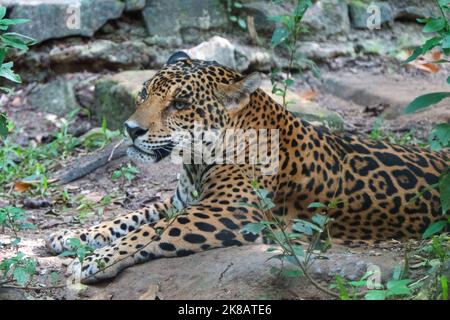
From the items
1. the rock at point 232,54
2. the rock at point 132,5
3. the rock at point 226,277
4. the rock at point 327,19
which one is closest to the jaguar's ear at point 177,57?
the rock at point 226,277

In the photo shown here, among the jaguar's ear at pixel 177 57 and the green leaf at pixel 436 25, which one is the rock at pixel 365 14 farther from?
the green leaf at pixel 436 25

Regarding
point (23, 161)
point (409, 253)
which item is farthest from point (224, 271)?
point (23, 161)

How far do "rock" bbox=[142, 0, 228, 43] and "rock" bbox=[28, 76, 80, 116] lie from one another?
1624 mm

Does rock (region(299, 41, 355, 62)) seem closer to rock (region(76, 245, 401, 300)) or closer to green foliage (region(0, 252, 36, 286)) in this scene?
rock (region(76, 245, 401, 300))

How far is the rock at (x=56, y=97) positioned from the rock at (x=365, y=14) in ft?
17.3

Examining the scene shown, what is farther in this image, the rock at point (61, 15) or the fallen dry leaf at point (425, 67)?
the fallen dry leaf at point (425, 67)

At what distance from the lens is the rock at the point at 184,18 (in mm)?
12922

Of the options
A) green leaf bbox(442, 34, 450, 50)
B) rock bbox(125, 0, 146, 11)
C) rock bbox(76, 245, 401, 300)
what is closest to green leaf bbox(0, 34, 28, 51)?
rock bbox(76, 245, 401, 300)

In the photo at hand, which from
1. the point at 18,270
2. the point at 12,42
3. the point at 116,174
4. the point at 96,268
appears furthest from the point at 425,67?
the point at 18,270

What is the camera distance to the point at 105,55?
12.5 m

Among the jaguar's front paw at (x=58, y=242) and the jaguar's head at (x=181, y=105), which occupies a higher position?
the jaguar's head at (x=181, y=105)

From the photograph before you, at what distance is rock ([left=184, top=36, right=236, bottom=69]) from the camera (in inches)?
471

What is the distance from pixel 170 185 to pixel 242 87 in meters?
2.65
